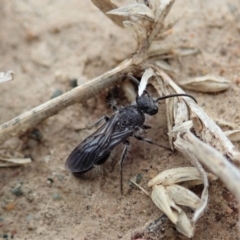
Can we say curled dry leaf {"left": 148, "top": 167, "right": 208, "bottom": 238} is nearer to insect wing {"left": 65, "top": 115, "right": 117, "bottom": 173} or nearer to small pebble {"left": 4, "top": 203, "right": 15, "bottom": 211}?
insect wing {"left": 65, "top": 115, "right": 117, "bottom": 173}

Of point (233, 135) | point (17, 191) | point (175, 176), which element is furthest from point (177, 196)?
point (17, 191)

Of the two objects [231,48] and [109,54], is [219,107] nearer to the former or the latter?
[231,48]

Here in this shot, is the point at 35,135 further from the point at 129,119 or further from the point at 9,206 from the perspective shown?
the point at 129,119

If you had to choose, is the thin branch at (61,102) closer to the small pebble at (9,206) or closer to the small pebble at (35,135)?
the small pebble at (35,135)

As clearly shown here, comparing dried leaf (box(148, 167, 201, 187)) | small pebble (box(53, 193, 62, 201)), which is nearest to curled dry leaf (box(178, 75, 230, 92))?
dried leaf (box(148, 167, 201, 187))

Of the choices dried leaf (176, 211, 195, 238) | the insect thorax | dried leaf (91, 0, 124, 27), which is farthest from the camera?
the insect thorax

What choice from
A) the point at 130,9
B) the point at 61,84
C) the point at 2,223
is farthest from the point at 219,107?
the point at 2,223

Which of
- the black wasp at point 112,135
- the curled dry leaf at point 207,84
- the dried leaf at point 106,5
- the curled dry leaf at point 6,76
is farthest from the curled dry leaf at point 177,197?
the dried leaf at point 106,5
